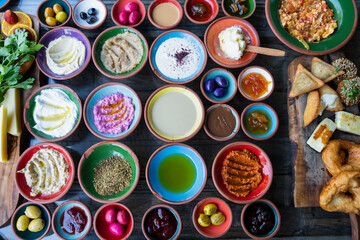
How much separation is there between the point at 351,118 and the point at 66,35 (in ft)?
8.70

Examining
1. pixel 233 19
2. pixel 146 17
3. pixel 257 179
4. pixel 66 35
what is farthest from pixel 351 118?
pixel 66 35

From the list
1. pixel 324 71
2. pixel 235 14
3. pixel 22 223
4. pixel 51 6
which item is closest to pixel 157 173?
pixel 22 223

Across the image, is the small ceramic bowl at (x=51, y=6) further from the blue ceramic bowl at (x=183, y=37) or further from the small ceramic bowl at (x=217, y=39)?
the small ceramic bowl at (x=217, y=39)

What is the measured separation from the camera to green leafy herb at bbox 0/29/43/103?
218 centimetres

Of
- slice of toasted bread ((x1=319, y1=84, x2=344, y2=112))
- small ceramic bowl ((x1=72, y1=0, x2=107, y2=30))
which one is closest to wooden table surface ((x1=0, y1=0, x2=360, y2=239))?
small ceramic bowl ((x1=72, y1=0, x2=107, y2=30))

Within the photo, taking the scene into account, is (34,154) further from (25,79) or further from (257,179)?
(257,179)

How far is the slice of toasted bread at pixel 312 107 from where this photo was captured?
2266 mm

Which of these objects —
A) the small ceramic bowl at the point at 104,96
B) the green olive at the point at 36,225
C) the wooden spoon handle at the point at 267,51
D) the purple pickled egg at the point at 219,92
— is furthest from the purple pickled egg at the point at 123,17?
the green olive at the point at 36,225

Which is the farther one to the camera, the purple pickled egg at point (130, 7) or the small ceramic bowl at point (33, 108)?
the purple pickled egg at point (130, 7)

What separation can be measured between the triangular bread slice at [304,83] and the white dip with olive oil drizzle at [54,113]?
6.33ft

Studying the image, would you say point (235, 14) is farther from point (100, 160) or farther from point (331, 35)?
point (100, 160)

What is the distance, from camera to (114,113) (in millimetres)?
2314

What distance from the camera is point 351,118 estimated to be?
7.53 ft

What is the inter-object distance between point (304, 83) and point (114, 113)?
1.68 m
